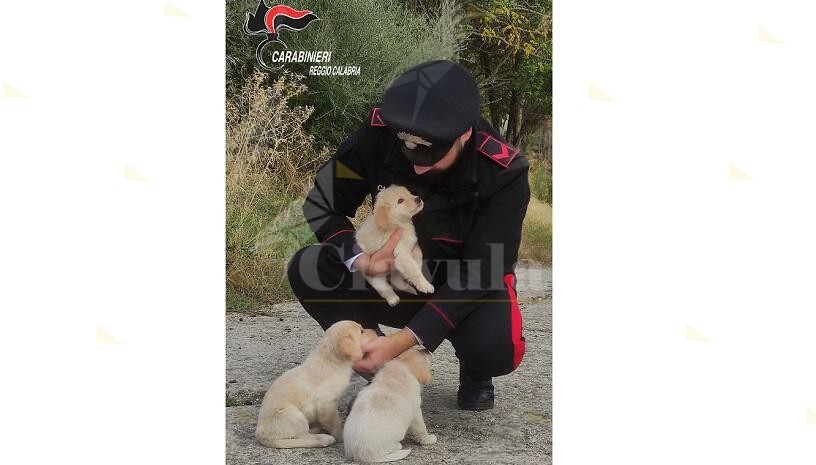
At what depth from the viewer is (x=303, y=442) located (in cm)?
323

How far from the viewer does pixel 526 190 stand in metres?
3.44

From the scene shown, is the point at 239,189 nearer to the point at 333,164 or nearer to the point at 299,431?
the point at 333,164

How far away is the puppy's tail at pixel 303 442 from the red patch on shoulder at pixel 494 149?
3.58 ft

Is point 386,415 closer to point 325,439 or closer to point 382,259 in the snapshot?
point 325,439

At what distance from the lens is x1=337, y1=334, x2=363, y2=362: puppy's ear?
10.7ft

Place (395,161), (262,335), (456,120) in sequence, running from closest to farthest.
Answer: (456,120), (395,161), (262,335)

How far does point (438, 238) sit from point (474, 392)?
58 cm

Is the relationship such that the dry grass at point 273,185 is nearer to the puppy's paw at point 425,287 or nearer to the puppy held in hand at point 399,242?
the puppy held in hand at point 399,242

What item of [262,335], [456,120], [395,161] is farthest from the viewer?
[262,335]

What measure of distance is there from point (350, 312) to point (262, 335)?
1.31 feet

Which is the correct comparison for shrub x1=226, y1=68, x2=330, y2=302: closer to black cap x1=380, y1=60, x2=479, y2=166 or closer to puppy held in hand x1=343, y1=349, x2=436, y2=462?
black cap x1=380, y1=60, x2=479, y2=166

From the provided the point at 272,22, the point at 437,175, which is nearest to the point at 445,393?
the point at 437,175

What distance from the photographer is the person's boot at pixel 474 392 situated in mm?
3562
